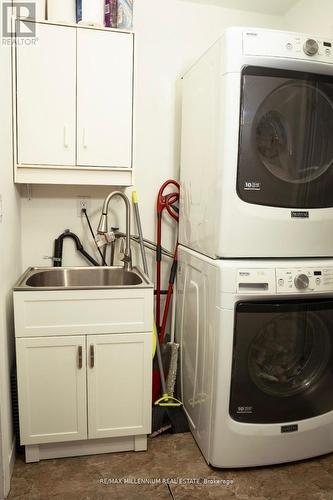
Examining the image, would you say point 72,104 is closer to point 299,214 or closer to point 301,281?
point 299,214

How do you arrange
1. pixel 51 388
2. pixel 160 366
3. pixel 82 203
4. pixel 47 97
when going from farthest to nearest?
pixel 82 203 < pixel 160 366 < pixel 47 97 < pixel 51 388

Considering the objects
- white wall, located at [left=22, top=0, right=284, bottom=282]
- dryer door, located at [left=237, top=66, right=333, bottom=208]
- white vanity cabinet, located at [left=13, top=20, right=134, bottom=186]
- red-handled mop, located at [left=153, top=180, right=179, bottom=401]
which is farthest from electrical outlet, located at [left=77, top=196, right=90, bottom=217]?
dryer door, located at [left=237, top=66, right=333, bottom=208]

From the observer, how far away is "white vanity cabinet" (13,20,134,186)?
1757 millimetres

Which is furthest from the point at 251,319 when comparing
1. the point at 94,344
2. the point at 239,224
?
the point at 94,344

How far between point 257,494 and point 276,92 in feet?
5.74

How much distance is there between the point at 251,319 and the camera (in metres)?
1.57

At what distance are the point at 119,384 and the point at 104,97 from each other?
1461mm

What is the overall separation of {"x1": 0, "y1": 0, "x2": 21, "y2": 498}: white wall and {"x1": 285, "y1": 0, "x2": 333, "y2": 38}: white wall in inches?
67.1

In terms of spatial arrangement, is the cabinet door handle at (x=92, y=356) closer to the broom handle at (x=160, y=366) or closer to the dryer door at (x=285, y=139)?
the broom handle at (x=160, y=366)

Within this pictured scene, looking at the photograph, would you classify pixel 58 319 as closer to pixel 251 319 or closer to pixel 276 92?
pixel 251 319

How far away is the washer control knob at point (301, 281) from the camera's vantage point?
157cm

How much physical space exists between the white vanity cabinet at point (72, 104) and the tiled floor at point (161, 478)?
4.63 ft

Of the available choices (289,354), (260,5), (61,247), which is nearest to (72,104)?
(61,247)

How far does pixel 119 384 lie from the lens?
1.74 m
